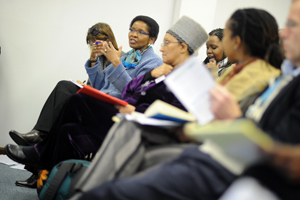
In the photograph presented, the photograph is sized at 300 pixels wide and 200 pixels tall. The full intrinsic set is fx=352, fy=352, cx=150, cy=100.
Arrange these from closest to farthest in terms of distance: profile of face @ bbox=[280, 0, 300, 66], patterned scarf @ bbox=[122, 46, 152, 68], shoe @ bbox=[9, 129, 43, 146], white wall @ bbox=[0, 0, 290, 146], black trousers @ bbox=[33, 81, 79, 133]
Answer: profile of face @ bbox=[280, 0, 300, 66] → shoe @ bbox=[9, 129, 43, 146] → black trousers @ bbox=[33, 81, 79, 133] → patterned scarf @ bbox=[122, 46, 152, 68] → white wall @ bbox=[0, 0, 290, 146]

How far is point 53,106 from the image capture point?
2.79 m

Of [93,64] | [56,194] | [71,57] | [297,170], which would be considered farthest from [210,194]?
[71,57]

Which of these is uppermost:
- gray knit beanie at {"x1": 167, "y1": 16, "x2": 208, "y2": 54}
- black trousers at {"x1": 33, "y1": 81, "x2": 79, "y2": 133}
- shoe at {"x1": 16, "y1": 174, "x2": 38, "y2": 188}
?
gray knit beanie at {"x1": 167, "y1": 16, "x2": 208, "y2": 54}

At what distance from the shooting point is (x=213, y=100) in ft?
3.60

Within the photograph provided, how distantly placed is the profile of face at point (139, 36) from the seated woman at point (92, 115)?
65 cm

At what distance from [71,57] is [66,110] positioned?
1797 millimetres

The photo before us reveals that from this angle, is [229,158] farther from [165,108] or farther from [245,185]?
[165,108]

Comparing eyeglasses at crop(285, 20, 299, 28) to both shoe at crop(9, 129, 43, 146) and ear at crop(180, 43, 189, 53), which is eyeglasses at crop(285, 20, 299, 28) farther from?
shoe at crop(9, 129, 43, 146)

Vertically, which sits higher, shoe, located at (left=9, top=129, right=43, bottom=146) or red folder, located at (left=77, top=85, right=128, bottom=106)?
red folder, located at (left=77, top=85, right=128, bottom=106)

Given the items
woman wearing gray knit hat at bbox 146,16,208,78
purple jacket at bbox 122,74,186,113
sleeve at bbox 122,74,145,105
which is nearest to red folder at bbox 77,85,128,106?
purple jacket at bbox 122,74,186,113

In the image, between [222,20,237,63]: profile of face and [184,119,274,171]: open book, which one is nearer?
[184,119,274,171]: open book

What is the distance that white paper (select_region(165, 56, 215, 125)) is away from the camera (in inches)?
43.6

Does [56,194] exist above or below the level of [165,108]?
below

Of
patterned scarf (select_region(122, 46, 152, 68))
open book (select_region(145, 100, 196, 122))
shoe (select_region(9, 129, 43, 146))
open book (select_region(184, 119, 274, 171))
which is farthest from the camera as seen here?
patterned scarf (select_region(122, 46, 152, 68))
